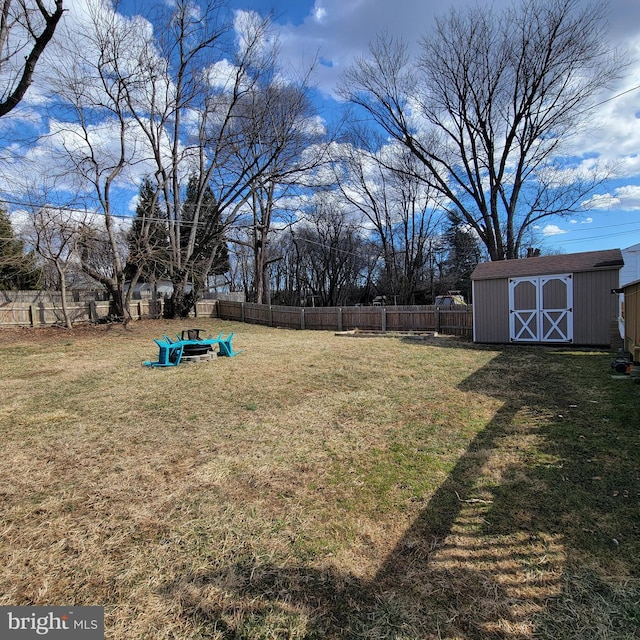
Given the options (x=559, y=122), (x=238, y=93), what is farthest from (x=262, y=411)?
(x=559, y=122)

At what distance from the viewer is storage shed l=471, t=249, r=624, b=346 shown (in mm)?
9461

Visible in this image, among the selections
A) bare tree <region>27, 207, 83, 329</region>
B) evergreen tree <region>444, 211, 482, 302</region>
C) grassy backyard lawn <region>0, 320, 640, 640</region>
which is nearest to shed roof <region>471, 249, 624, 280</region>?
grassy backyard lawn <region>0, 320, 640, 640</region>

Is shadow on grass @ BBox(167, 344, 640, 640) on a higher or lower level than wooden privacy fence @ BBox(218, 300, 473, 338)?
lower

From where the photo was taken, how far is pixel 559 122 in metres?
16.6

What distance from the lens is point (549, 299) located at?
33.4 ft

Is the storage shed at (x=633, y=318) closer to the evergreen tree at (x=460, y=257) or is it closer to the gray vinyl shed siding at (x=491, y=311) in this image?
the gray vinyl shed siding at (x=491, y=311)

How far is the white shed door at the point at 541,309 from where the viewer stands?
32.6ft

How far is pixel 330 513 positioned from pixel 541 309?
10282 mm

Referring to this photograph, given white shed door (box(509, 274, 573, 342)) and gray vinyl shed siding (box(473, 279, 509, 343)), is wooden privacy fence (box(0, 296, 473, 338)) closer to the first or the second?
gray vinyl shed siding (box(473, 279, 509, 343))

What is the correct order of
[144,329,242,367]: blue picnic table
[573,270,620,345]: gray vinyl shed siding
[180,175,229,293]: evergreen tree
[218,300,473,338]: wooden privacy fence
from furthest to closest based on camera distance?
[180,175,229,293]: evergreen tree < [218,300,473,338]: wooden privacy fence < [573,270,620,345]: gray vinyl shed siding < [144,329,242,367]: blue picnic table

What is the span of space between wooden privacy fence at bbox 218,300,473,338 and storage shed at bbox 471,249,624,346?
2.35m

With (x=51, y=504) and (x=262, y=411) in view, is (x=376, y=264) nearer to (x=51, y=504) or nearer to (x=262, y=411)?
(x=262, y=411)

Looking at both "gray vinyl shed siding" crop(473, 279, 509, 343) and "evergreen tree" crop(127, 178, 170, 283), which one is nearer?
"gray vinyl shed siding" crop(473, 279, 509, 343)

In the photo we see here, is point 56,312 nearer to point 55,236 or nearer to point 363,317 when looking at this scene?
point 55,236
